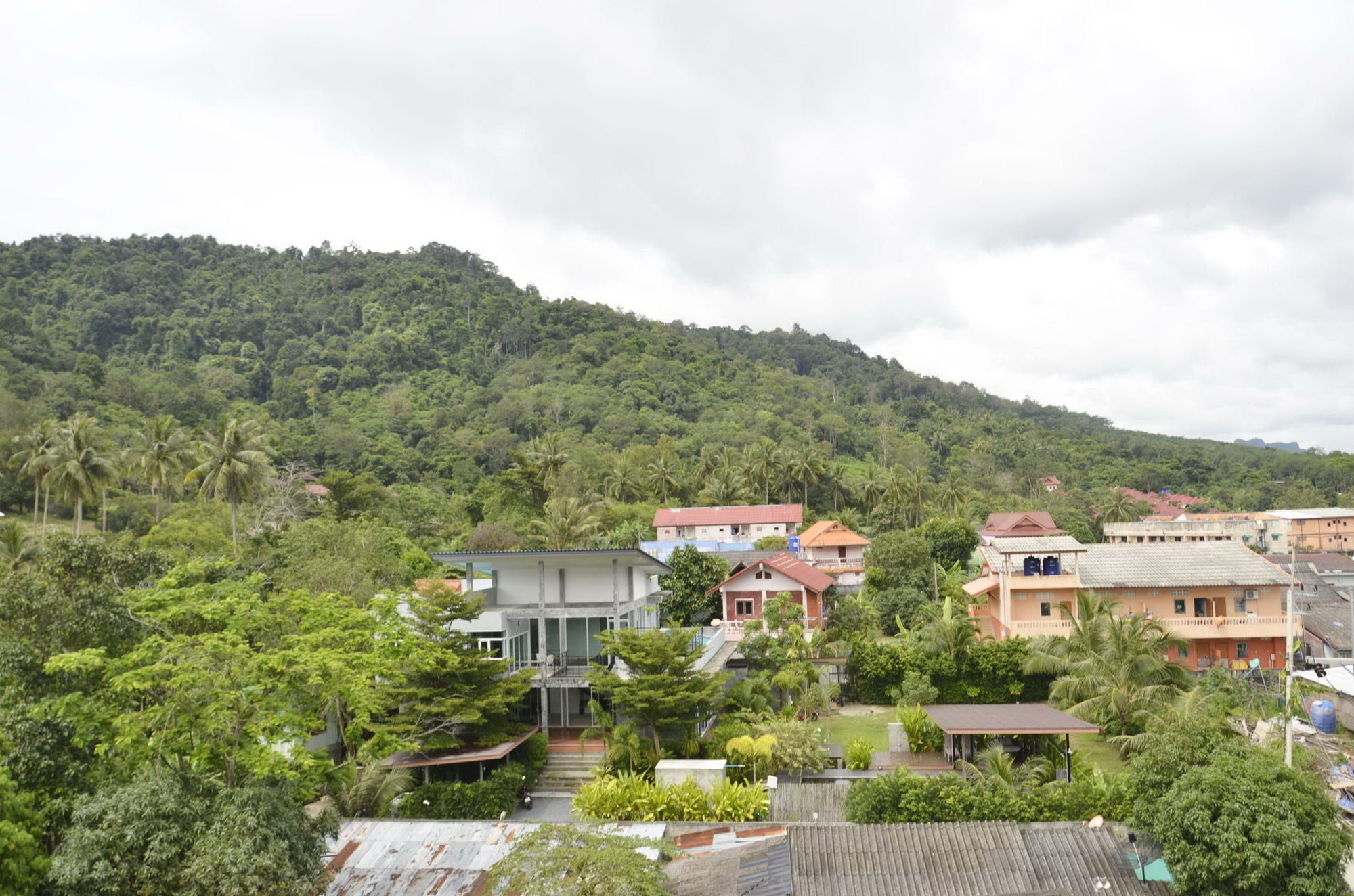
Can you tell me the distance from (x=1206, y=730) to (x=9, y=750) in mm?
18723

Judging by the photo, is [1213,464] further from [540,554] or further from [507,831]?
[507,831]

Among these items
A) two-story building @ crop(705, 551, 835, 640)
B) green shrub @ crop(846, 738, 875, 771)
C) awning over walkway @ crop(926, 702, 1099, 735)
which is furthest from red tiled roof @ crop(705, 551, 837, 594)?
green shrub @ crop(846, 738, 875, 771)

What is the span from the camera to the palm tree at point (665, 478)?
70.7 metres

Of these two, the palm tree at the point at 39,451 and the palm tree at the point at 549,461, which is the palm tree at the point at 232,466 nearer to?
the palm tree at the point at 39,451

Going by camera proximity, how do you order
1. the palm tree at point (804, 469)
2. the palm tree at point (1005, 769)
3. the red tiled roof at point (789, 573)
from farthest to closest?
1. the palm tree at point (804, 469)
2. the red tiled roof at point (789, 573)
3. the palm tree at point (1005, 769)

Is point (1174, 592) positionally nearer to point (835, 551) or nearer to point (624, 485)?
point (835, 551)

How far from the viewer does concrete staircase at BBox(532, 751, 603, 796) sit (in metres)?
22.7

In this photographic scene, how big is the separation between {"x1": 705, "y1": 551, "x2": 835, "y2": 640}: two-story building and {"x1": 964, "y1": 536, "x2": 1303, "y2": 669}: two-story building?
313 inches

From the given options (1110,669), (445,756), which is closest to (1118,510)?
(1110,669)

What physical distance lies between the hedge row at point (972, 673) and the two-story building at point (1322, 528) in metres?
69.7

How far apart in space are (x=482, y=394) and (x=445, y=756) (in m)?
75.3

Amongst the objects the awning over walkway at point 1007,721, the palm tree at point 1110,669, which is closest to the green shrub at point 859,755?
the awning over walkway at point 1007,721

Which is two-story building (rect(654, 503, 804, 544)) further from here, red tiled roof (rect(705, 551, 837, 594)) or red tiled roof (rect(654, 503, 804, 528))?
red tiled roof (rect(705, 551, 837, 594))

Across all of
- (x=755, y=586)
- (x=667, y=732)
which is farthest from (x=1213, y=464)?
(x=667, y=732)
